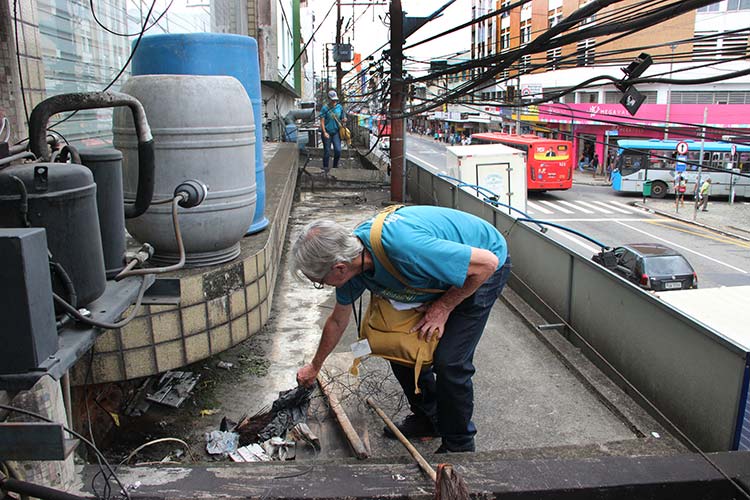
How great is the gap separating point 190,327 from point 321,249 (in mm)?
1569

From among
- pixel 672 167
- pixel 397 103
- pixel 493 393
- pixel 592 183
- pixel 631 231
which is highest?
pixel 397 103

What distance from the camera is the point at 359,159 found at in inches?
944

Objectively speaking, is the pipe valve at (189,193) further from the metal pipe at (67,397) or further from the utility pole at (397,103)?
the utility pole at (397,103)

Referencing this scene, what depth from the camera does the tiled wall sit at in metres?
3.76

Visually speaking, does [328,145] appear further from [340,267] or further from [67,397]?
[67,397]

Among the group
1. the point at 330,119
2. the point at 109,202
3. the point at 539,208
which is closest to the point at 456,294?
the point at 109,202

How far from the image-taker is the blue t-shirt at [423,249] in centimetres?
293

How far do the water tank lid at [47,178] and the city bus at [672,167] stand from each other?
27031mm

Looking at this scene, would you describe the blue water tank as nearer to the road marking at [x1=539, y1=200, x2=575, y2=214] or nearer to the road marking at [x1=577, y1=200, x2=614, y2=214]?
the road marking at [x1=539, y1=200, x2=575, y2=214]

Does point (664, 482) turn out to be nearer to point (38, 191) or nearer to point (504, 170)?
point (38, 191)

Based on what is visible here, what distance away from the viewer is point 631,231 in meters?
22.4

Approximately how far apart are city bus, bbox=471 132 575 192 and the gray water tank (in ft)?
82.3

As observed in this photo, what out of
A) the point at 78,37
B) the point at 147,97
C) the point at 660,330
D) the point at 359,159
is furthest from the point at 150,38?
the point at 359,159

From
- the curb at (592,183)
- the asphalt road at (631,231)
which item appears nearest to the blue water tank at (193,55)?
the asphalt road at (631,231)
